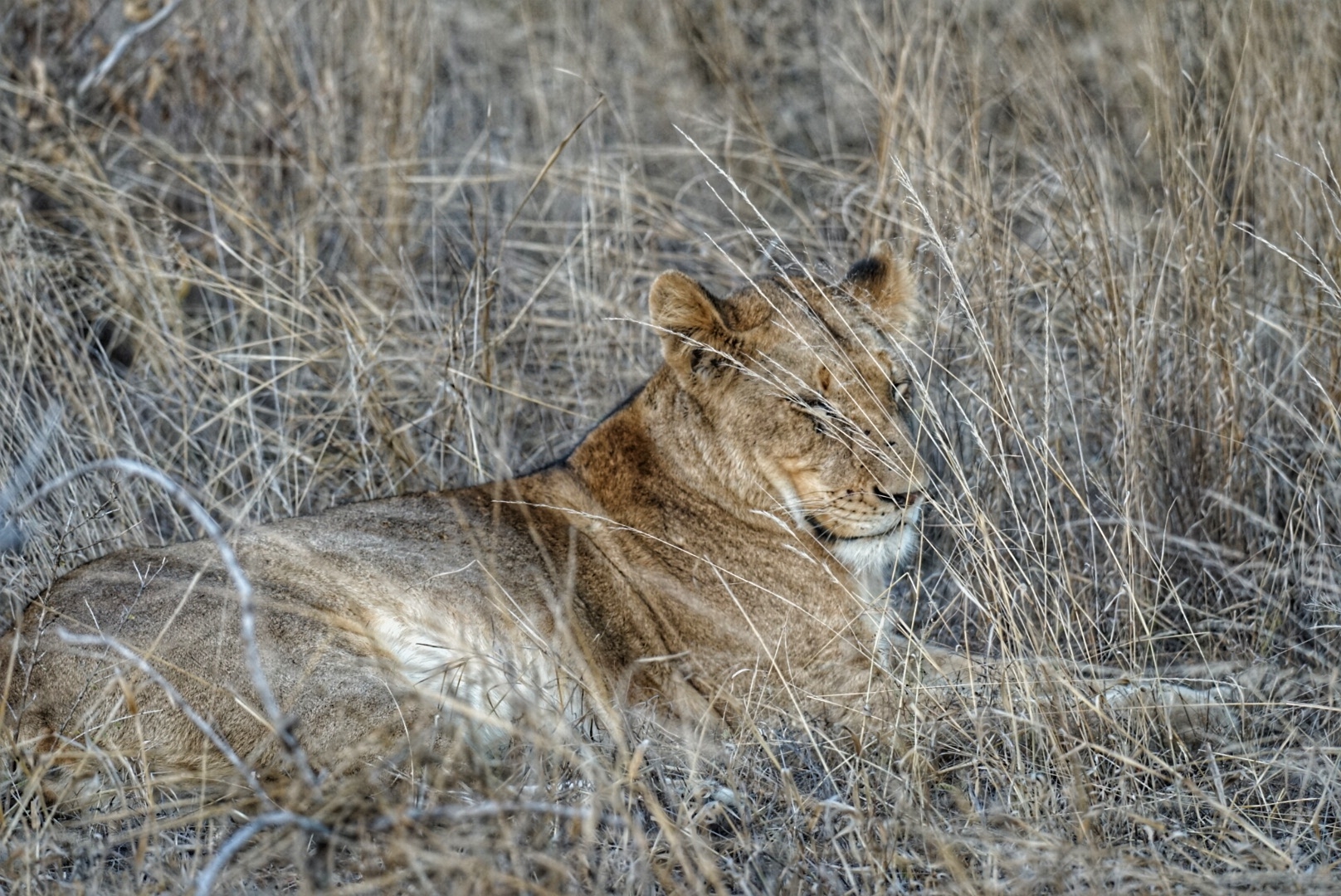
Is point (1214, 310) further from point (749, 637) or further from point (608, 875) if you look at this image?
point (608, 875)

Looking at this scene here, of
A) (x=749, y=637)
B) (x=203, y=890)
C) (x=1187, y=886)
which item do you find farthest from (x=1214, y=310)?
(x=203, y=890)

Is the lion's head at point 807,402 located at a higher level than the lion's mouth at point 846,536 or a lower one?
higher

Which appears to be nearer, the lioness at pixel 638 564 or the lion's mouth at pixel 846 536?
the lioness at pixel 638 564

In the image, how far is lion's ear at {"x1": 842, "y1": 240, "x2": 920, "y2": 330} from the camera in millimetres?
4434

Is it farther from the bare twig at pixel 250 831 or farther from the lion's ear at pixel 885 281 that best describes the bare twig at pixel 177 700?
the lion's ear at pixel 885 281

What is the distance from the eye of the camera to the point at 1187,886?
2799 mm

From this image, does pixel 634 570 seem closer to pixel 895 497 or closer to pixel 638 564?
pixel 638 564

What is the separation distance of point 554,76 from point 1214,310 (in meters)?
4.29

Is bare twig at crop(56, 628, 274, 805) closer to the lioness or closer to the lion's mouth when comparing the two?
the lioness

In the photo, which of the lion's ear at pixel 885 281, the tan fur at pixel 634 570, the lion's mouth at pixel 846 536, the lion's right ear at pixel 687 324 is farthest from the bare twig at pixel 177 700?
the lion's ear at pixel 885 281

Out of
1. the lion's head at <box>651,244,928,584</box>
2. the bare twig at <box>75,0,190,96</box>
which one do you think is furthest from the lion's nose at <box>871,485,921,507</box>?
the bare twig at <box>75,0,190,96</box>

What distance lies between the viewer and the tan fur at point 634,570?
11.5 ft

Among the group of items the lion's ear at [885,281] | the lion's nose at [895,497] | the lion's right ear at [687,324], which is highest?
the lion's right ear at [687,324]

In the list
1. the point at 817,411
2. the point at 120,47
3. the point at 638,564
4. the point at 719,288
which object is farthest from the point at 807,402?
A: the point at 120,47
